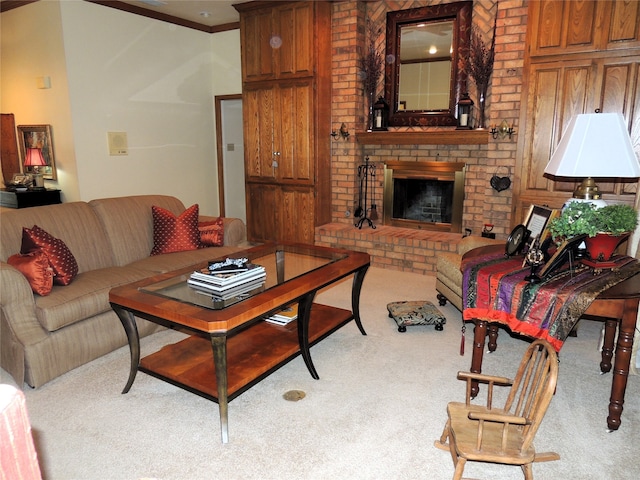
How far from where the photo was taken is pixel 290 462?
1989mm

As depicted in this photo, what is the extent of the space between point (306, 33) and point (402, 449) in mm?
4431

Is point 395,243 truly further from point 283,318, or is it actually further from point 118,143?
A: point 118,143

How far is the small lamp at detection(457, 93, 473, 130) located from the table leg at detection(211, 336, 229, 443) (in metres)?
3.64

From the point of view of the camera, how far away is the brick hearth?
4.78m

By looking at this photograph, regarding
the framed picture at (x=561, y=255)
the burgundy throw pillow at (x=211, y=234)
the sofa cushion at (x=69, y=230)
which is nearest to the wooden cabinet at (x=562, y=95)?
the framed picture at (x=561, y=255)

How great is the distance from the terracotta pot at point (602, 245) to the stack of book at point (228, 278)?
1.70 meters

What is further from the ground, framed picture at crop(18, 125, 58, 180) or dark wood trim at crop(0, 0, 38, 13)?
dark wood trim at crop(0, 0, 38, 13)

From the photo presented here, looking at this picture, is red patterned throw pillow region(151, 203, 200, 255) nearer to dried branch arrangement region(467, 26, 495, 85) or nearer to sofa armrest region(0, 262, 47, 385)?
sofa armrest region(0, 262, 47, 385)

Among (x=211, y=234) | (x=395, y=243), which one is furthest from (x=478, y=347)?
(x=395, y=243)

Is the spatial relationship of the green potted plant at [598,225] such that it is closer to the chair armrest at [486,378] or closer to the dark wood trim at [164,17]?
the chair armrest at [486,378]

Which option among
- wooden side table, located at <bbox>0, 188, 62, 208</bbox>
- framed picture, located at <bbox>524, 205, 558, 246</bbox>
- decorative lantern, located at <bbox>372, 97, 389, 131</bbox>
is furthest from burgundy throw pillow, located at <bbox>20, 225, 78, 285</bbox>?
decorative lantern, located at <bbox>372, 97, 389, 131</bbox>

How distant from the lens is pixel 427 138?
485 centimetres

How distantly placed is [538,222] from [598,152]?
0.48 metres

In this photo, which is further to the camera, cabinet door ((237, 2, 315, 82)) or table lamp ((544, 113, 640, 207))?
cabinet door ((237, 2, 315, 82))
